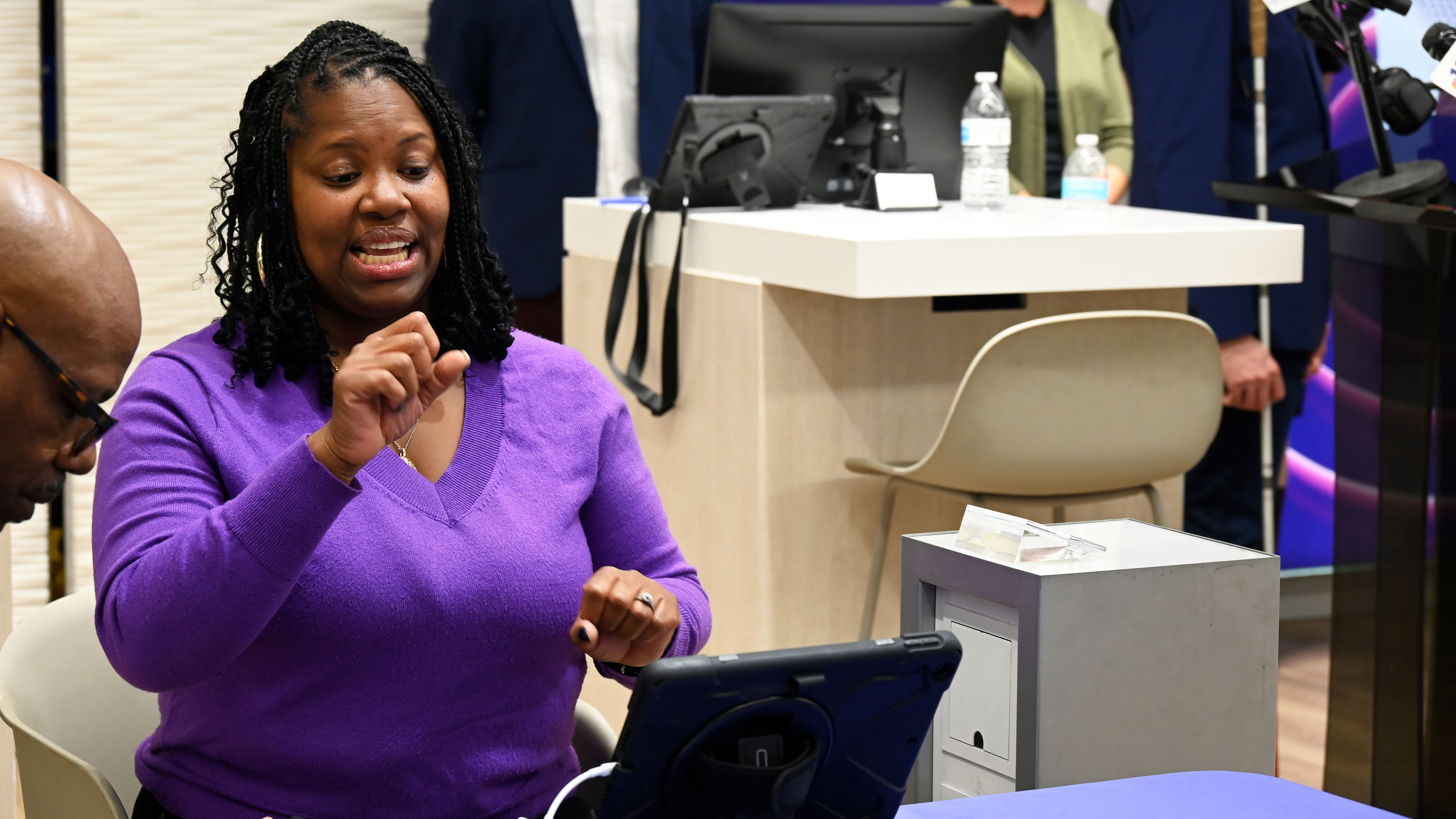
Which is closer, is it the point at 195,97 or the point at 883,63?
the point at 883,63

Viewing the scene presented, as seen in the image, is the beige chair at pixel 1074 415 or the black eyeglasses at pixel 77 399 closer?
the black eyeglasses at pixel 77 399

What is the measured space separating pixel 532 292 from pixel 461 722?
270cm

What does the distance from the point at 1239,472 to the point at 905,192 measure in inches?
64.0

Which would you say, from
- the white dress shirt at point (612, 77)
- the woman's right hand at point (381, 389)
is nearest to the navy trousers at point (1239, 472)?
the white dress shirt at point (612, 77)

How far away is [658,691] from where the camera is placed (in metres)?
0.94

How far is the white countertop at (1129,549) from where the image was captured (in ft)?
4.55

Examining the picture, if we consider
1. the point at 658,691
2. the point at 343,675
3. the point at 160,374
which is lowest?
the point at 343,675


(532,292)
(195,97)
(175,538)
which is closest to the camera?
(175,538)

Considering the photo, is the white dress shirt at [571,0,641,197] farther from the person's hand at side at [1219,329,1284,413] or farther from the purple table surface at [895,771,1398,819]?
the purple table surface at [895,771,1398,819]

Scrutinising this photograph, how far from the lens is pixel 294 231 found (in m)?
1.45

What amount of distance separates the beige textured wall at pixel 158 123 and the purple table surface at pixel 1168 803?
279 centimetres

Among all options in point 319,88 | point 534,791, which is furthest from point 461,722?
point 319,88

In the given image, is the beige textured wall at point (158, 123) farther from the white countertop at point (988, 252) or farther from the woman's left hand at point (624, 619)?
the woman's left hand at point (624, 619)

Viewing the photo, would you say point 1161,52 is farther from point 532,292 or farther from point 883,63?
point 532,292
